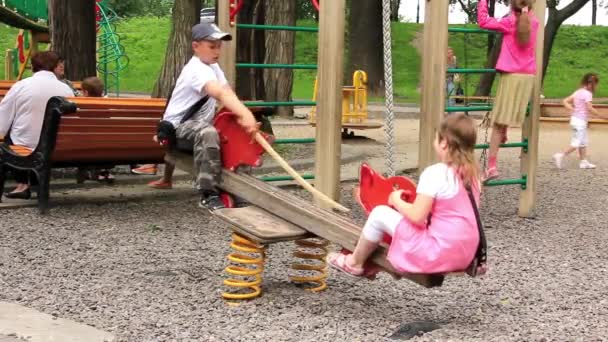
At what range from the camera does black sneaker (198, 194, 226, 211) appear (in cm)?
588

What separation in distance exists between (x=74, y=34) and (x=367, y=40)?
77.9 ft

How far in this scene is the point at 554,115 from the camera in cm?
2094

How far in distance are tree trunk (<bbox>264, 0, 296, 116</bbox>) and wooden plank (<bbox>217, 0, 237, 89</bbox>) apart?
35.9 ft

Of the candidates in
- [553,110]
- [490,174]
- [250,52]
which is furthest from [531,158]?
[553,110]

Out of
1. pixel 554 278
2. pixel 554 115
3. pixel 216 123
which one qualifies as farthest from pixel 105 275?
pixel 554 115

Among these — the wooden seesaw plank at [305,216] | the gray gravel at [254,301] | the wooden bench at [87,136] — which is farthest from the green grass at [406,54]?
the wooden seesaw plank at [305,216]

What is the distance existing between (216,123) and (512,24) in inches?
139

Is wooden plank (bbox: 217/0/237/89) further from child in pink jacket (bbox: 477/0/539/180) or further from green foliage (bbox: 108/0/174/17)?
green foliage (bbox: 108/0/174/17)

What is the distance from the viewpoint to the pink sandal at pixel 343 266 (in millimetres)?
4895

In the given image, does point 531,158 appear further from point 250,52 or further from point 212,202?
point 250,52

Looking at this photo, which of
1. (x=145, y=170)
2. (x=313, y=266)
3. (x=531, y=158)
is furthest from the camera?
(x=145, y=170)

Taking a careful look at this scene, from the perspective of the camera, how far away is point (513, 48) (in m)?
8.50

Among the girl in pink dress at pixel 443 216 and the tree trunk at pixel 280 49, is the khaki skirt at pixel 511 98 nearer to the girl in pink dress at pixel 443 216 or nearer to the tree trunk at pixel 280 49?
the girl in pink dress at pixel 443 216

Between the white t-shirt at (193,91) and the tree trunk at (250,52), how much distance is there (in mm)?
7783
